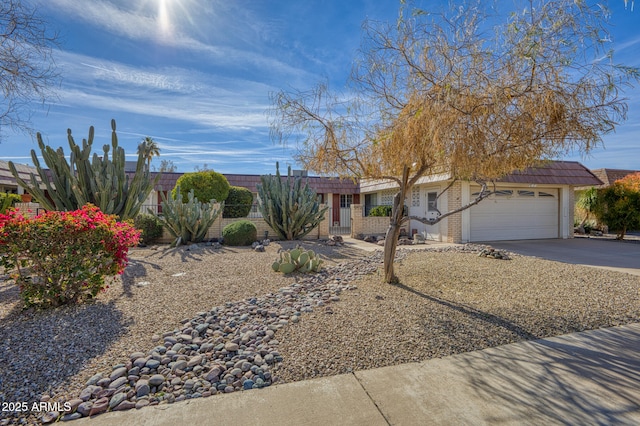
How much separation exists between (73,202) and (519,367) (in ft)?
36.3

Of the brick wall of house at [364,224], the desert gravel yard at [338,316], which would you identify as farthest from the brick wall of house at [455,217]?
the desert gravel yard at [338,316]

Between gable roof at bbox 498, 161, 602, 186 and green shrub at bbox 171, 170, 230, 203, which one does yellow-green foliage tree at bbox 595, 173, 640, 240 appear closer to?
gable roof at bbox 498, 161, 602, 186

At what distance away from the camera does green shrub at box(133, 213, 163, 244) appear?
12859 millimetres

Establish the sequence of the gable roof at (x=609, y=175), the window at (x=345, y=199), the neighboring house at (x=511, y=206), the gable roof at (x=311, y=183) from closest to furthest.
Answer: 1. the neighboring house at (x=511, y=206)
2. the gable roof at (x=311, y=183)
3. the gable roof at (x=609, y=175)
4. the window at (x=345, y=199)

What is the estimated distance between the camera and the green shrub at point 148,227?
42.2 feet

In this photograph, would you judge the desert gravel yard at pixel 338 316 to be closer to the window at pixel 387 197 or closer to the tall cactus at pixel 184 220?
the tall cactus at pixel 184 220

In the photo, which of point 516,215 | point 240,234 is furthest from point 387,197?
point 240,234

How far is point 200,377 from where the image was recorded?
3104 millimetres

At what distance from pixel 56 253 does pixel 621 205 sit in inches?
817

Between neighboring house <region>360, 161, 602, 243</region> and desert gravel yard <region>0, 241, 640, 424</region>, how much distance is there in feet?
19.5

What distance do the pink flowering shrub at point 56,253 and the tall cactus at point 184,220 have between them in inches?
267

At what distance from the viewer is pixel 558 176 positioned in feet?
48.8

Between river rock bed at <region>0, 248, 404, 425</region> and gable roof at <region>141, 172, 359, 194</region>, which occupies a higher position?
gable roof at <region>141, 172, 359, 194</region>

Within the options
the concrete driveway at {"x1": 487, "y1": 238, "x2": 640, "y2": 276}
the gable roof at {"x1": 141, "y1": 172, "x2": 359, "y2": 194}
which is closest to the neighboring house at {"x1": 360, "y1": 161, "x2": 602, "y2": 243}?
the concrete driveway at {"x1": 487, "y1": 238, "x2": 640, "y2": 276}
